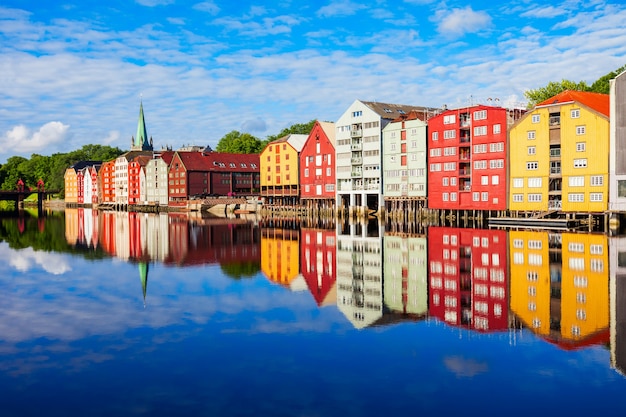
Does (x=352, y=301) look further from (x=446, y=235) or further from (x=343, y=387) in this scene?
(x=446, y=235)

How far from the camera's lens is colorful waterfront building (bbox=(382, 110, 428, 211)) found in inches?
2896

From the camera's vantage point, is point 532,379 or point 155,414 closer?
point 155,414

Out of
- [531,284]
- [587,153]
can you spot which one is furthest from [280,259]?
[587,153]

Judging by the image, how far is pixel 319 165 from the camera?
3524 inches

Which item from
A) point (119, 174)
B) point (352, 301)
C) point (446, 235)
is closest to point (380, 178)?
point (446, 235)

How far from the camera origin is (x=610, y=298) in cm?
2056

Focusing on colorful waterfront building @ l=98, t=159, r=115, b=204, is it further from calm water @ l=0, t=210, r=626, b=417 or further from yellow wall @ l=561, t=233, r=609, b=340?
yellow wall @ l=561, t=233, r=609, b=340

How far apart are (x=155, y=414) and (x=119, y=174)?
481ft

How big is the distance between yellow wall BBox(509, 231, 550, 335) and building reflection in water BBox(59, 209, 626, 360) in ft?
0.14

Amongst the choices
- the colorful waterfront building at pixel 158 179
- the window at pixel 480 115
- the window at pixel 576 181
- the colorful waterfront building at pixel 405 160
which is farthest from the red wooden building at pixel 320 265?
the colorful waterfront building at pixel 158 179

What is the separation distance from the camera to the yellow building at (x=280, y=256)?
28.6 m

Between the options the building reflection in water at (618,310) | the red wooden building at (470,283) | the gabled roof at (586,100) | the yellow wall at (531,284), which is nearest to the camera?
the building reflection in water at (618,310)

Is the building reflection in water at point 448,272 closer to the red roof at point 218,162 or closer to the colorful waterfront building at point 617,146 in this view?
the colorful waterfront building at point 617,146

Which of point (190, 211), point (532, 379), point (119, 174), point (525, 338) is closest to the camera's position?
point (532, 379)
